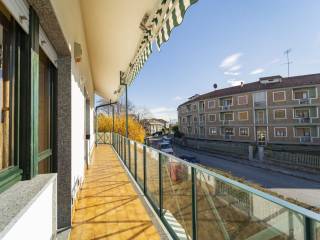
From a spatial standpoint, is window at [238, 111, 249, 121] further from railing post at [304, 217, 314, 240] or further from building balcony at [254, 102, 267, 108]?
railing post at [304, 217, 314, 240]

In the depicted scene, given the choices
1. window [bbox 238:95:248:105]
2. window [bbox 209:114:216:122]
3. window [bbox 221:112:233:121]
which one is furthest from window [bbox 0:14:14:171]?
window [bbox 209:114:216:122]

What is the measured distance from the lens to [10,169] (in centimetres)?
156

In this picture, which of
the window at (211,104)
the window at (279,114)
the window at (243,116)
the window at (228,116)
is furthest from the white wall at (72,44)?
the window at (211,104)

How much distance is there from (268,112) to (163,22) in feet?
94.5

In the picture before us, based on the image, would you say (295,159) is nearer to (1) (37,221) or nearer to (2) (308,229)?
(2) (308,229)

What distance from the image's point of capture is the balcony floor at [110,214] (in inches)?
116

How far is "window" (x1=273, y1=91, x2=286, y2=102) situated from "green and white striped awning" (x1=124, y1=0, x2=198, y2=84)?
26.8 meters

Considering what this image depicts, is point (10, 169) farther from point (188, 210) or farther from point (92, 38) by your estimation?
point (92, 38)

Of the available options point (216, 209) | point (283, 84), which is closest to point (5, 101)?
point (216, 209)

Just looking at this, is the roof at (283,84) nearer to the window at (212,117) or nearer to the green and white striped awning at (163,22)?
the window at (212,117)

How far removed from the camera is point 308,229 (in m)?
1.01

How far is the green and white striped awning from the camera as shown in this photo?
2.38 m

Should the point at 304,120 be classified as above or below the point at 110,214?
above

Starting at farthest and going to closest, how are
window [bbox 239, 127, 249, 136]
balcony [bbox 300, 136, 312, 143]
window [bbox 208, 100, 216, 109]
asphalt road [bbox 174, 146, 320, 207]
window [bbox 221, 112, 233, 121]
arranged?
window [bbox 208, 100, 216, 109]
window [bbox 221, 112, 233, 121]
window [bbox 239, 127, 249, 136]
balcony [bbox 300, 136, 312, 143]
asphalt road [bbox 174, 146, 320, 207]
